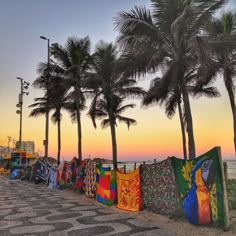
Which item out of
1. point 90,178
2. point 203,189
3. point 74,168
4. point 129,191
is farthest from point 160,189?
point 74,168

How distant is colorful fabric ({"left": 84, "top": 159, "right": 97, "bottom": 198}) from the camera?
13.3m

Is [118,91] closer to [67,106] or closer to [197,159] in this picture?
[67,106]

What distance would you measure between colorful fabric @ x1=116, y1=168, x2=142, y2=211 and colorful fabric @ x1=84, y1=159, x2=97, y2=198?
8.39ft

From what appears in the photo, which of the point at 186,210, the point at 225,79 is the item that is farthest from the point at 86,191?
the point at 225,79

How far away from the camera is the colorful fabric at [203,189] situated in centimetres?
669

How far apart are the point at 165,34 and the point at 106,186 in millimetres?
6763

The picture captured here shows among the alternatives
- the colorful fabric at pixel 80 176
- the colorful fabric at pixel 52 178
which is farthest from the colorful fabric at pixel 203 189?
the colorful fabric at pixel 52 178

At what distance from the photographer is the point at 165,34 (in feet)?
41.5

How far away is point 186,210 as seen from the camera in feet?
24.6

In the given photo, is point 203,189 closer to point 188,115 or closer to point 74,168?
point 188,115

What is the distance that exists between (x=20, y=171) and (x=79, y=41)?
46.5 ft

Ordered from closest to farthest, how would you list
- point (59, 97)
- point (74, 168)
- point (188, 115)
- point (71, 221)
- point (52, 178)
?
point (71, 221) → point (188, 115) → point (74, 168) → point (52, 178) → point (59, 97)

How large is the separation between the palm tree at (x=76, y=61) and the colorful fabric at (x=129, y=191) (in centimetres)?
1175

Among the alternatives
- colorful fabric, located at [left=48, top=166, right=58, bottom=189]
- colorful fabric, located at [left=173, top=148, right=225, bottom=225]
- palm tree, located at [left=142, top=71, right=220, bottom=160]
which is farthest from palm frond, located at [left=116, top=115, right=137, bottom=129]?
colorful fabric, located at [left=173, top=148, right=225, bottom=225]
